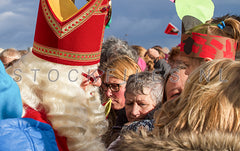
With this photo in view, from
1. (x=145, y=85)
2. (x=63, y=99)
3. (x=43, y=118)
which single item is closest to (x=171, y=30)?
(x=145, y=85)

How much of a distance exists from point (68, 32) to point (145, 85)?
121 centimetres

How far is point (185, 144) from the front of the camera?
1.29 meters

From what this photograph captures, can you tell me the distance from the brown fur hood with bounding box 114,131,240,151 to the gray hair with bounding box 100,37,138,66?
2807 mm

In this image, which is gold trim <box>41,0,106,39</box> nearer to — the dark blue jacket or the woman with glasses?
the dark blue jacket

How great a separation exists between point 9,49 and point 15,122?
5197 mm

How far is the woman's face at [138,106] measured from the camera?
2967mm

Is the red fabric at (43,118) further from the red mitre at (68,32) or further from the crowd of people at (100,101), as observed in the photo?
the red mitre at (68,32)

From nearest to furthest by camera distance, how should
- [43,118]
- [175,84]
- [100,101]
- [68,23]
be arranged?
1. [43,118]
2. [68,23]
3. [100,101]
4. [175,84]

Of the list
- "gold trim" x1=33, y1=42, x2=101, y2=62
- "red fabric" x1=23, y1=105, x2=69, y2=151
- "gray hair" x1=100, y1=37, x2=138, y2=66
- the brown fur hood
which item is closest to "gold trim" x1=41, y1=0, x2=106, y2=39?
"gold trim" x1=33, y1=42, x2=101, y2=62

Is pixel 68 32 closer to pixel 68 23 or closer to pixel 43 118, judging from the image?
pixel 68 23

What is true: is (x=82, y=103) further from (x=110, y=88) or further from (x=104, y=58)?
(x=104, y=58)

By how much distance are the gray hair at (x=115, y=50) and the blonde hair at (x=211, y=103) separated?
2513 mm

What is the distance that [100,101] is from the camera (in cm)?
225

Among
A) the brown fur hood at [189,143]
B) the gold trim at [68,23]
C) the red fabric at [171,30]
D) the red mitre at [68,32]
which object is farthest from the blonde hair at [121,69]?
the red fabric at [171,30]
